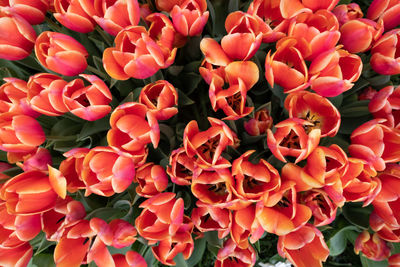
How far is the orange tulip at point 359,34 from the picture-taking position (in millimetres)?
575

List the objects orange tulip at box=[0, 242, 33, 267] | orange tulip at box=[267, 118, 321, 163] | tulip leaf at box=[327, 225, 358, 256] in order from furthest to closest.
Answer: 1. tulip leaf at box=[327, 225, 358, 256]
2. orange tulip at box=[0, 242, 33, 267]
3. orange tulip at box=[267, 118, 321, 163]

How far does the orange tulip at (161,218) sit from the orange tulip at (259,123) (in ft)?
0.61

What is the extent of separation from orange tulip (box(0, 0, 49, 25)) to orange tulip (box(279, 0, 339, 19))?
1.48 feet

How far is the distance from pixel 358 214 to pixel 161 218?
446mm

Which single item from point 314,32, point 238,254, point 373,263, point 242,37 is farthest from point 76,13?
point 373,263

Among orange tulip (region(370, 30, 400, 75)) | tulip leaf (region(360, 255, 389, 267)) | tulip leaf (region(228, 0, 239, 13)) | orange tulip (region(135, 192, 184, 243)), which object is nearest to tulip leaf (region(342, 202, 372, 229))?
tulip leaf (region(360, 255, 389, 267))

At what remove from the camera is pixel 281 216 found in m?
0.51

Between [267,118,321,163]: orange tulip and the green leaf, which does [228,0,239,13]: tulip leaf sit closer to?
[267,118,321,163]: orange tulip

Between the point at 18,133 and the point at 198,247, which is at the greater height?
the point at 18,133

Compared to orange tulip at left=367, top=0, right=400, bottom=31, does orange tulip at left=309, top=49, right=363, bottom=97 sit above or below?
below

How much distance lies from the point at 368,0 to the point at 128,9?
665mm

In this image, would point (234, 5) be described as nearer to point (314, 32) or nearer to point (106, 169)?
point (314, 32)

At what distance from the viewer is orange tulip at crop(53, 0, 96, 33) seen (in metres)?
0.56

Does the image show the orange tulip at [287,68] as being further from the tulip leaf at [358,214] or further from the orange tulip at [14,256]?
the orange tulip at [14,256]
